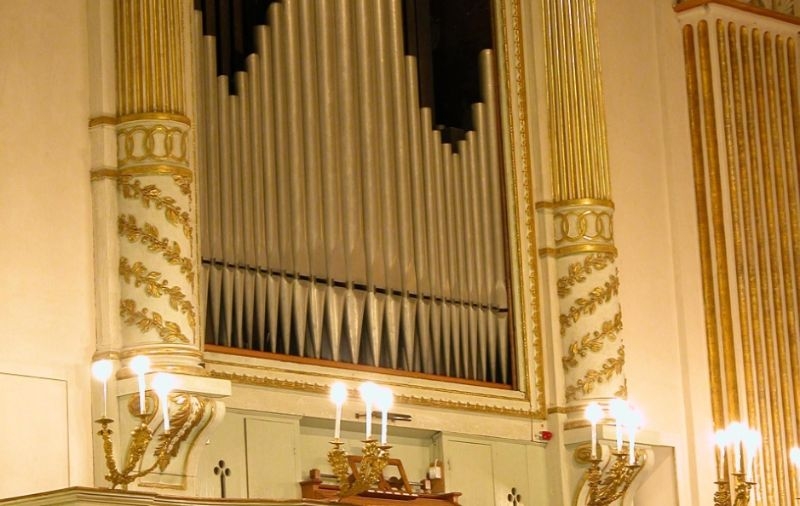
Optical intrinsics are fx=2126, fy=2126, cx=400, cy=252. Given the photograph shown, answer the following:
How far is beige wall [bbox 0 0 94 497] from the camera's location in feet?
38.1

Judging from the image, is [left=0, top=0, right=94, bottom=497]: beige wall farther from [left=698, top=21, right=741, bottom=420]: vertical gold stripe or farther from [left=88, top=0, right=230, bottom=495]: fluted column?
[left=698, top=21, right=741, bottom=420]: vertical gold stripe

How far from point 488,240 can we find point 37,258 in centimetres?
373

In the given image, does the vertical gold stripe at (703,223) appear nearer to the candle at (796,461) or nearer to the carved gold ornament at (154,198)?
the candle at (796,461)

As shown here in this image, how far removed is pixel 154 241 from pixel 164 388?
1.07m

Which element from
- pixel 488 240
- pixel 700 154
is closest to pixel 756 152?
pixel 700 154

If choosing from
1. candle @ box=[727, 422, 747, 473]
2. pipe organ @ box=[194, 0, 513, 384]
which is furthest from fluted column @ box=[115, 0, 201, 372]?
candle @ box=[727, 422, 747, 473]

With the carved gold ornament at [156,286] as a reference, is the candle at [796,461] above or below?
below

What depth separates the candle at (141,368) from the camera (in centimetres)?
1102

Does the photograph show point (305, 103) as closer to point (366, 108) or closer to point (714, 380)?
point (366, 108)

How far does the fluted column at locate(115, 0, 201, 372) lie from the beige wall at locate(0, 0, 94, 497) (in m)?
0.23

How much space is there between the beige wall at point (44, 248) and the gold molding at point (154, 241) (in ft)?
0.75

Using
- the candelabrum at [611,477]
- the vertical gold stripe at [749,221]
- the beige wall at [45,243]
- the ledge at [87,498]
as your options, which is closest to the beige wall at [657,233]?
the vertical gold stripe at [749,221]

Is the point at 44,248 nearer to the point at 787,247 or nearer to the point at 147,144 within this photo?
the point at 147,144

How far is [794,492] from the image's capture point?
16.2 metres
